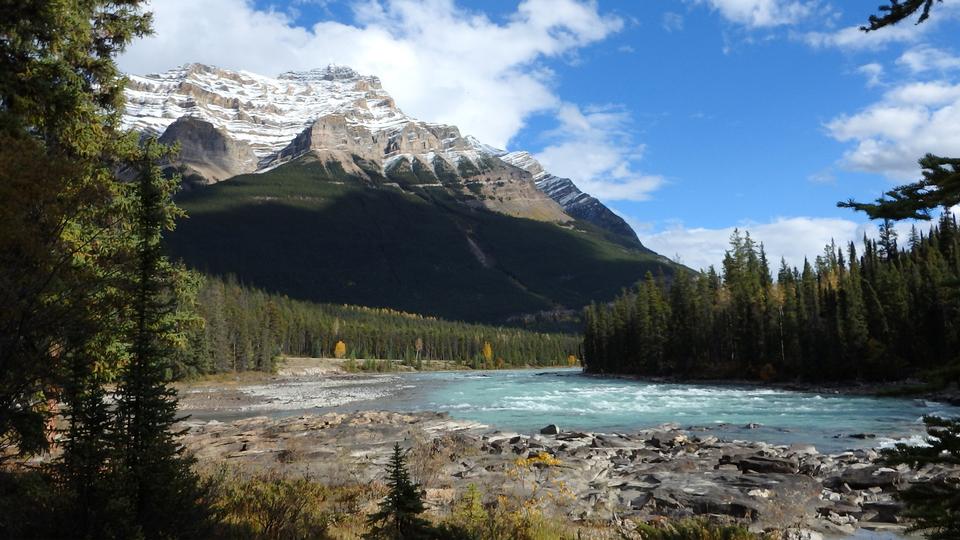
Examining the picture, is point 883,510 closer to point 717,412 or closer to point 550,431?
point 550,431

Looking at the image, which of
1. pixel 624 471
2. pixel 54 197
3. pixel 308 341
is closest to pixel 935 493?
pixel 54 197

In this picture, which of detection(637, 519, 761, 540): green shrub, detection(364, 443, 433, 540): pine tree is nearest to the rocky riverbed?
→ detection(637, 519, 761, 540): green shrub

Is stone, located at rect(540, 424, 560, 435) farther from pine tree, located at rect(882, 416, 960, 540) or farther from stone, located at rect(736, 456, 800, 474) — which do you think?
pine tree, located at rect(882, 416, 960, 540)

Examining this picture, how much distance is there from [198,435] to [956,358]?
3118cm

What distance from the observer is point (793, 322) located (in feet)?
249

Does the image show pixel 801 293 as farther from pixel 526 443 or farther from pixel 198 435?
pixel 198 435

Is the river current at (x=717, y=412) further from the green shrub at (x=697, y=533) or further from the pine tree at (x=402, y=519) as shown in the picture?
the pine tree at (x=402, y=519)

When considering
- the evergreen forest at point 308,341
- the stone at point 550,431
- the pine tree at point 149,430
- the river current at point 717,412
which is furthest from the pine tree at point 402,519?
the evergreen forest at point 308,341

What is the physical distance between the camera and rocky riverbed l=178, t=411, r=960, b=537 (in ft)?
47.2

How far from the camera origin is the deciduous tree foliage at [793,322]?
68500 millimetres

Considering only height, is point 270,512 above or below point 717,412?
above

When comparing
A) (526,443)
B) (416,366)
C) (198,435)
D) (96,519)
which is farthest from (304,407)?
(416,366)

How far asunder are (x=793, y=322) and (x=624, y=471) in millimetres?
66943

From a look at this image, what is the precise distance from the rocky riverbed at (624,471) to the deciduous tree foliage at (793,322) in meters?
39.4
